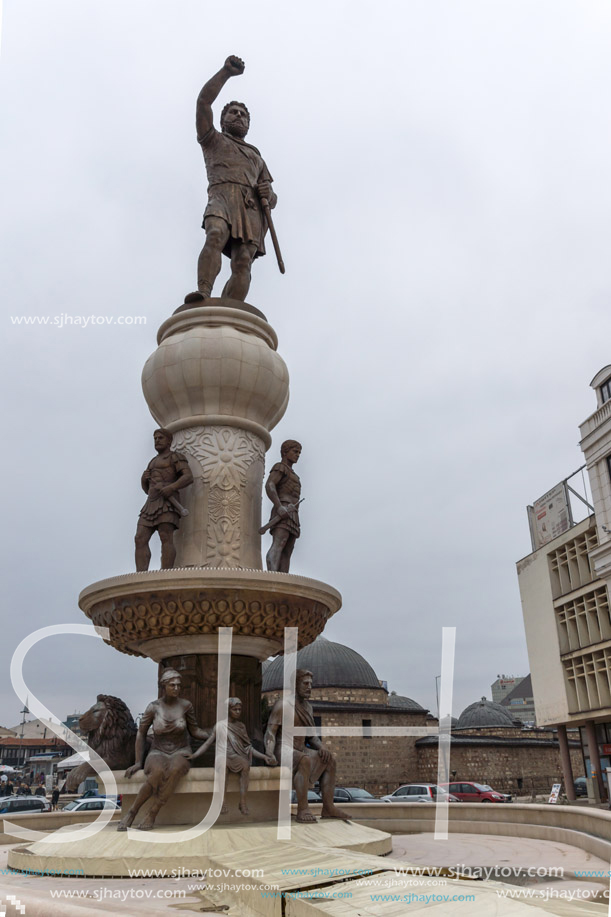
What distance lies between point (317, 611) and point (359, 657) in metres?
44.9

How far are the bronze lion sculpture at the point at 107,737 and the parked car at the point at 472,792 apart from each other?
73.8 ft

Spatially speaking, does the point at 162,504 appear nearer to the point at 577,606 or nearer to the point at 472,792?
the point at 577,606

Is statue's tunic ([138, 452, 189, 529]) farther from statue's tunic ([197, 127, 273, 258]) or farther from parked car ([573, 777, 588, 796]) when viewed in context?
parked car ([573, 777, 588, 796])

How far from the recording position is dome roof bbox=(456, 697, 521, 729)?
5009cm

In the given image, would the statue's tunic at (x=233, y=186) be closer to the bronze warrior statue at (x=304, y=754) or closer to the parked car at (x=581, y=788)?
the bronze warrior statue at (x=304, y=754)

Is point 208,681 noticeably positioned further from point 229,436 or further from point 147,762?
point 229,436

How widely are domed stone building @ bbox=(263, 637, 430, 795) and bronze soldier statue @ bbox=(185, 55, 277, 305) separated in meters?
30.5

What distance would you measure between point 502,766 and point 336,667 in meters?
11.5

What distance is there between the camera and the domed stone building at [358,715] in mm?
41688

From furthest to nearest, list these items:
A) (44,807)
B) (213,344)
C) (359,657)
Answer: (359,657) → (44,807) → (213,344)

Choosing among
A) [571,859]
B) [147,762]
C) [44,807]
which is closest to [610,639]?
[44,807]

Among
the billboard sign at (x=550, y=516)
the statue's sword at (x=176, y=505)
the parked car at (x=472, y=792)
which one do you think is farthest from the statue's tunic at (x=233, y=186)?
the parked car at (x=472, y=792)

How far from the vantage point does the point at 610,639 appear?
2606cm

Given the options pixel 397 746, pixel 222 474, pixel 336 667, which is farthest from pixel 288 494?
pixel 336 667
